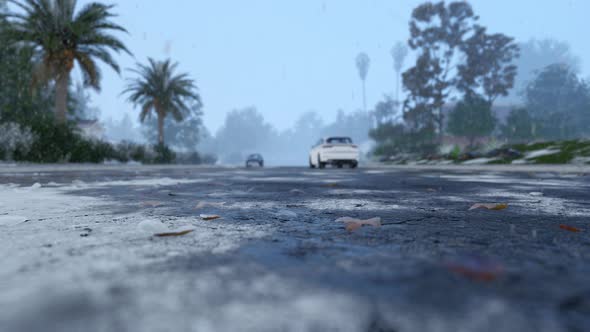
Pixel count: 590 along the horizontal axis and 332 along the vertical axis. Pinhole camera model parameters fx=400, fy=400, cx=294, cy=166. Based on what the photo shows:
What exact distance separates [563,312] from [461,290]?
0.22 m

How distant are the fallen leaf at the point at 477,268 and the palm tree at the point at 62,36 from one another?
65.9ft

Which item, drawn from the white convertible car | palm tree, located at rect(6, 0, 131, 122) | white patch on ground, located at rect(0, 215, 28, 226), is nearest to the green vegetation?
palm tree, located at rect(6, 0, 131, 122)

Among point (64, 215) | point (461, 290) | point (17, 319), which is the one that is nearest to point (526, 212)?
point (461, 290)

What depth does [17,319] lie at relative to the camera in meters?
0.87

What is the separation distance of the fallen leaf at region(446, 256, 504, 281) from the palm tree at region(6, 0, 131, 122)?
20074 millimetres

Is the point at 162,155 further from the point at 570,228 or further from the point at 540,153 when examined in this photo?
the point at 570,228

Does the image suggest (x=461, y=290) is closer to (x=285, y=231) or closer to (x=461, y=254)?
(x=461, y=254)

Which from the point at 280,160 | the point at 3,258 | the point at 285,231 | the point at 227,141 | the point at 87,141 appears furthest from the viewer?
the point at 280,160

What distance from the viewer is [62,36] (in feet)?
60.5

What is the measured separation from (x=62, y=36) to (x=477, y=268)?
21.5 meters

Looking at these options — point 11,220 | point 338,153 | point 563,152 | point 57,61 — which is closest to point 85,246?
point 11,220

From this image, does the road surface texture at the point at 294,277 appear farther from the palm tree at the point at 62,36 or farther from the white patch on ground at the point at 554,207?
the palm tree at the point at 62,36

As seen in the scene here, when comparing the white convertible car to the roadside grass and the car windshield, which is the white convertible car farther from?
the roadside grass

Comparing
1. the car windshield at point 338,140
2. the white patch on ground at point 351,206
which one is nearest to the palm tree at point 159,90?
the car windshield at point 338,140
